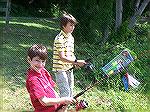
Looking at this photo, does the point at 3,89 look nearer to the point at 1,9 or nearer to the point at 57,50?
the point at 57,50

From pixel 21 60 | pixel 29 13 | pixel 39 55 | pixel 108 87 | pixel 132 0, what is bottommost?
pixel 29 13

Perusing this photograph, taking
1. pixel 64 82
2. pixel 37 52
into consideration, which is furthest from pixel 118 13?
pixel 37 52

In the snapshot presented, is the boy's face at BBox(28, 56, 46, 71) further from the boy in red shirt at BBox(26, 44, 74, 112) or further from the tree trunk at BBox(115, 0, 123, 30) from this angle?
the tree trunk at BBox(115, 0, 123, 30)

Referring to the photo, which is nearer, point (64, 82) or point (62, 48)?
point (62, 48)

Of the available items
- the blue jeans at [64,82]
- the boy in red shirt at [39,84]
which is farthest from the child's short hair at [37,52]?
the blue jeans at [64,82]

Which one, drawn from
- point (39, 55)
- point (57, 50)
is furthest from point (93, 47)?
point (39, 55)

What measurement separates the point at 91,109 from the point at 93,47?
7.63 feet

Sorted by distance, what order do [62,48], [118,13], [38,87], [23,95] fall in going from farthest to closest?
[118,13] < [23,95] < [62,48] < [38,87]

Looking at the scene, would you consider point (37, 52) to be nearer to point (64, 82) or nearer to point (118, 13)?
point (64, 82)

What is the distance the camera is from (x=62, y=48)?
4430mm

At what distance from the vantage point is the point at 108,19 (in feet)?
27.8

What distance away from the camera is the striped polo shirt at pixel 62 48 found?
444cm

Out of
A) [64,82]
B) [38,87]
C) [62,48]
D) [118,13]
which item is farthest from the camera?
[118,13]

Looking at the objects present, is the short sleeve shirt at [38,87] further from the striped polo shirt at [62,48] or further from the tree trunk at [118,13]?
the tree trunk at [118,13]
